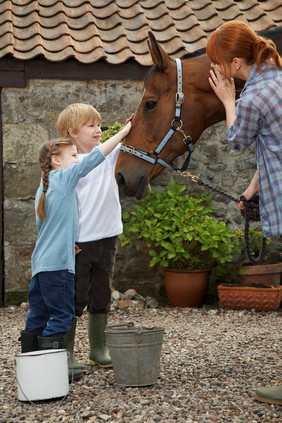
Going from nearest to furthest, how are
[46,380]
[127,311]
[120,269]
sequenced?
[46,380], [127,311], [120,269]

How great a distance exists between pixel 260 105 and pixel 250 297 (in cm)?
336

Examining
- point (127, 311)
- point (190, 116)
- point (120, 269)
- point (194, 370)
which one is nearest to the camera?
point (190, 116)

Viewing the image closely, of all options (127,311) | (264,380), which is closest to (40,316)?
(264,380)

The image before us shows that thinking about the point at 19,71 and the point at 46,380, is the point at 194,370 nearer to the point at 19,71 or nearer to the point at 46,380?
the point at 46,380

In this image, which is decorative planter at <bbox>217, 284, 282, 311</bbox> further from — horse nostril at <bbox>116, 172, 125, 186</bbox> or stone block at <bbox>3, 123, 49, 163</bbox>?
horse nostril at <bbox>116, 172, 125, 186</bbox>

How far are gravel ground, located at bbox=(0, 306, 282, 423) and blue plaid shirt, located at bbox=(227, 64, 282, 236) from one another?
868 mm

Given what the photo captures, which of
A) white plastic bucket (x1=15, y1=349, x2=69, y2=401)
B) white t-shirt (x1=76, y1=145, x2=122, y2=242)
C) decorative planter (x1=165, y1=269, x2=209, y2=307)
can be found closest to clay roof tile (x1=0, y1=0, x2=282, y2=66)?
decorative planter (x1=165, y1=269, x2=209, y2=307)

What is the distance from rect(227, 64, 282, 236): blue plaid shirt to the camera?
8.90ft

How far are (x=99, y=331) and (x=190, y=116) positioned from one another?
54.7 inches

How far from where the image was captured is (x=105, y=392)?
3.18m

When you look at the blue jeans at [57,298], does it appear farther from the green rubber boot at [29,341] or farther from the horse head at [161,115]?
the horse head at [161,115]

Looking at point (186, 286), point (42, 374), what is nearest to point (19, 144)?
point (186, 286)

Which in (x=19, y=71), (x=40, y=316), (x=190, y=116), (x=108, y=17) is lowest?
(x=40, y=316)

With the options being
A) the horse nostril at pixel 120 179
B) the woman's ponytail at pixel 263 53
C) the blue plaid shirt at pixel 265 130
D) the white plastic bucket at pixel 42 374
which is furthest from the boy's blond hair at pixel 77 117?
the white plastic bucket at pixel 42 374
